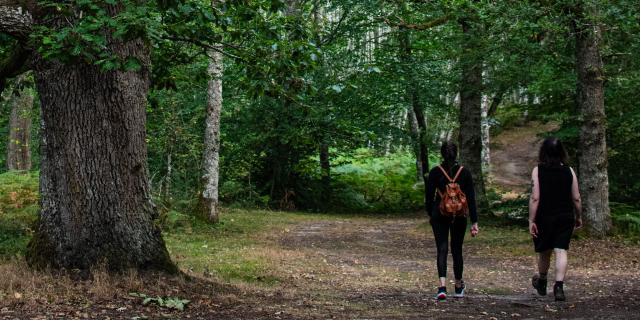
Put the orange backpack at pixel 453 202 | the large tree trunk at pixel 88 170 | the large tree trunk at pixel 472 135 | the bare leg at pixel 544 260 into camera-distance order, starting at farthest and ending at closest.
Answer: the large tree trunk at pixel 472 135, the orange backpack at pixel 453 202, the bare leg at pixel 544 260, the large tree trunk at pixel 88 170

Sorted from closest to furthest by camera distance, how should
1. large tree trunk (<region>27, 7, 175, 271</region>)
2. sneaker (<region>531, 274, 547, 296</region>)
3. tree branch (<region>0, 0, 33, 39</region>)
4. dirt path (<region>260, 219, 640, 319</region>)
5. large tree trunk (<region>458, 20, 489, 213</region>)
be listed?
tree branch (<region>0, 0, 33, 39</region>) → dirt path (<region>260, 219, 640, 319</region>) → large tree trunk (<region>27, 7, 175, 271</region>) → sneaker (<region>531, 274, 547, 296</region>) → large tree trunk (<region>458, 20, 489, 213</region>)

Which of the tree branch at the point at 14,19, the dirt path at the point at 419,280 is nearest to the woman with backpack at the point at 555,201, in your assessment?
the dirt path at the point at 419,280

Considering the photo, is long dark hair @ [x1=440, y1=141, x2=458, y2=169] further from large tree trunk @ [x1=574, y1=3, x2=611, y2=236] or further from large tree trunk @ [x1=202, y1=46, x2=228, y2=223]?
large tree trunk @ [x1=202, y1=46, x2=228, y2=223]

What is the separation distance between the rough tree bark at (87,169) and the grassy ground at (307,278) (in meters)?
0.35

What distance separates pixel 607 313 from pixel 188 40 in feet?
19.0

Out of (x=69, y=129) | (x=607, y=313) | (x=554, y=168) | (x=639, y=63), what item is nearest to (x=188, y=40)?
(x=69, y=129)

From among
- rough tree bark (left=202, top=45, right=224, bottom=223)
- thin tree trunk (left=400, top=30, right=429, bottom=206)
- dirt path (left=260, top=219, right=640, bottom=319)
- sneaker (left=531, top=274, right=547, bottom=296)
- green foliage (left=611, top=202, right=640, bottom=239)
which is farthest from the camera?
thin tree trunk (left=400, top=30, right=429, bottom=206)

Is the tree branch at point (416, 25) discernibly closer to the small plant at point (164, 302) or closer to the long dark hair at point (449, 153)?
the long dark hair at point (449, 153)

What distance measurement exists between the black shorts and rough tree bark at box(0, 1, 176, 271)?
4497 mm

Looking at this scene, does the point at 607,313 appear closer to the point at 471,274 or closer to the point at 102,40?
the point at 471,274

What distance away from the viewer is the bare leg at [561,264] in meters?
7.29

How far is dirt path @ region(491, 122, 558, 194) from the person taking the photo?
33.2m

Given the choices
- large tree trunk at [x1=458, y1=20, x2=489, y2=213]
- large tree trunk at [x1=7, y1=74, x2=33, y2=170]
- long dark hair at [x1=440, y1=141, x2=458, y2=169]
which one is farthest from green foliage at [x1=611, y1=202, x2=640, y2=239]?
large tree trunk at [x1=7, y1=74, x2=33, y2=170]

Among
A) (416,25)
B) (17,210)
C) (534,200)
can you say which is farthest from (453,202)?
(416,25)
